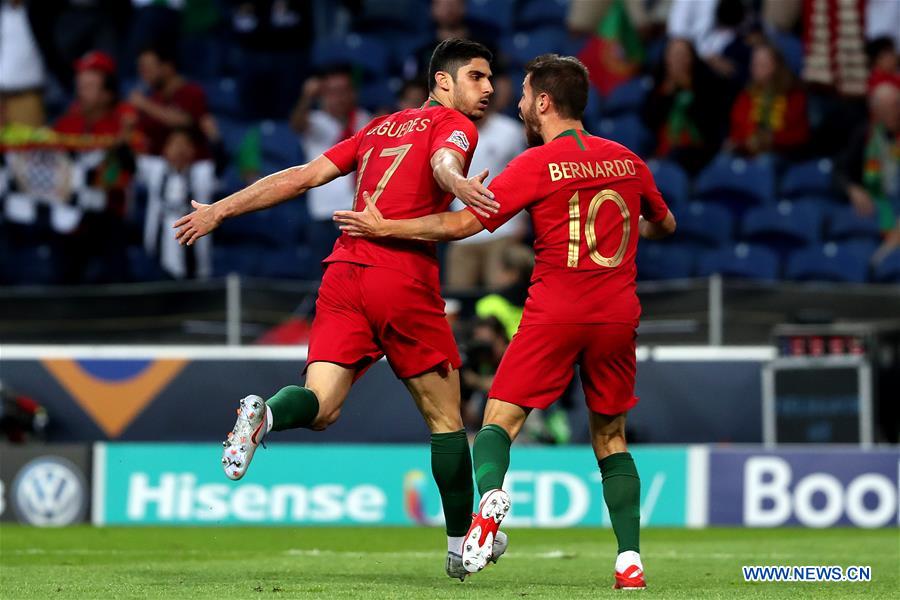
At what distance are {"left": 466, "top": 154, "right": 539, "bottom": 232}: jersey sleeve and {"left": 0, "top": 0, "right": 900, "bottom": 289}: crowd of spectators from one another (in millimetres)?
7206

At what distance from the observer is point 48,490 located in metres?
12.1

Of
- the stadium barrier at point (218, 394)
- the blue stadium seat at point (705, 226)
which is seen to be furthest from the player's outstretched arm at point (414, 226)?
the blue stadium seat at point (705, 226)

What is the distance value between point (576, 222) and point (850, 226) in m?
9.09

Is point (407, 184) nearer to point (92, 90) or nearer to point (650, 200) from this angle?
point (650, 200)

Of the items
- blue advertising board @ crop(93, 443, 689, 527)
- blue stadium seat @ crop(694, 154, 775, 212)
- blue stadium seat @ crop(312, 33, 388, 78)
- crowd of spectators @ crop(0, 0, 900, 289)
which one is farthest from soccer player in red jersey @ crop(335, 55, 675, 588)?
blue stadium seat @ crop(312, 33, 388, 78)

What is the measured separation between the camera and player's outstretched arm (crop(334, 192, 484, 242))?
6.75 metres

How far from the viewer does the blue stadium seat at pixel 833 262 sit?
1475 cm

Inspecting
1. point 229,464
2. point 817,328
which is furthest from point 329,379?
point 817,328

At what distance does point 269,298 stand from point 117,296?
1.29m

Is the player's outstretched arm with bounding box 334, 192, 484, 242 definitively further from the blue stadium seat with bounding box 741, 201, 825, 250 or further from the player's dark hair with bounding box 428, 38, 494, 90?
the blue stadium seat with bounding box 741, 201, 825, 250

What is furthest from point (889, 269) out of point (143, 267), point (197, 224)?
point (197, 224)

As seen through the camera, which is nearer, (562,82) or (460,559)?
(562,82)

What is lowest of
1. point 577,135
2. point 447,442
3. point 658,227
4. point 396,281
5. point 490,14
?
point 447,442

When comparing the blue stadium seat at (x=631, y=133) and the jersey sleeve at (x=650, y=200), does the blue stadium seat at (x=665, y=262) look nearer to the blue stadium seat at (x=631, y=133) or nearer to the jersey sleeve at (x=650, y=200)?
the blue stadium seat at (x=631, y=133)
